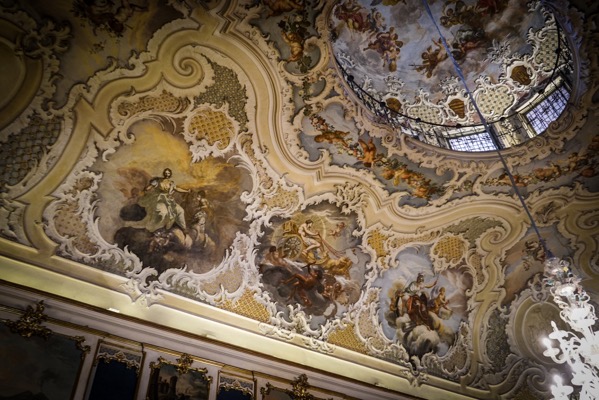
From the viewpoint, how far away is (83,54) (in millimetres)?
6832

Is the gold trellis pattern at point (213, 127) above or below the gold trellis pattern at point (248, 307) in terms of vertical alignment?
above

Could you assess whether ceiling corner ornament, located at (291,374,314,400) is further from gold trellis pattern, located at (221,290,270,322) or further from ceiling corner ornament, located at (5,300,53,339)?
ceiling corner ornament, located at (5,300,53,339)

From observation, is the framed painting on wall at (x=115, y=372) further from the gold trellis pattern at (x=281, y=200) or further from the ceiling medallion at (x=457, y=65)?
the ceiling medallion at (x=457, y=65)

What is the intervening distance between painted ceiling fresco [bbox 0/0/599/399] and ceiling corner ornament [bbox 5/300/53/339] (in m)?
0.62

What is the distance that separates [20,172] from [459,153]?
849 centimetres

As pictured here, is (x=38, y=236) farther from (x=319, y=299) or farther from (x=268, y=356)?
(x=319, y=299)

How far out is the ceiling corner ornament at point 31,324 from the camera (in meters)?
5.92

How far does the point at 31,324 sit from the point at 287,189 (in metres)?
5.16

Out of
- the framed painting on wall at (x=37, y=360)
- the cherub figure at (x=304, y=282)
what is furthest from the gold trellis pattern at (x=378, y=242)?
the framed painting on wall at (x=37, y=360)

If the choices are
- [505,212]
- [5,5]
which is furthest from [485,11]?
[5,5]

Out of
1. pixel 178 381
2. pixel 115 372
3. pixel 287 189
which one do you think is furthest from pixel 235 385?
pixel 287 189

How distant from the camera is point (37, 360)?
19.2 ft

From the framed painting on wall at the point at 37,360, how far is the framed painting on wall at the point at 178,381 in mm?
1118

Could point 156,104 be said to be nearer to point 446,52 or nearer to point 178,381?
point 178,381
